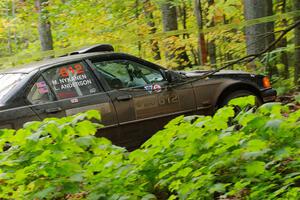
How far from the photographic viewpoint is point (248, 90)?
24.2 ft

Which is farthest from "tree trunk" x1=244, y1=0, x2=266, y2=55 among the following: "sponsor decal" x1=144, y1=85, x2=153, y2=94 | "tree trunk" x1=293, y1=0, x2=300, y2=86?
"sponsor decal" x1=144, y1=85, x2=153, y2=94

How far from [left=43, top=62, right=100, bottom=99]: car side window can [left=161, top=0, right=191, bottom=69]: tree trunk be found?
630 cm

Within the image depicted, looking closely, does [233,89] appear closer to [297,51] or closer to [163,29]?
[297,51]

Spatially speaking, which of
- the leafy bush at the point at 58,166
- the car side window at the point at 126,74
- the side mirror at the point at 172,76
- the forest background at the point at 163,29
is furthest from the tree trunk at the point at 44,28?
the leafy bush at the point at 58,166

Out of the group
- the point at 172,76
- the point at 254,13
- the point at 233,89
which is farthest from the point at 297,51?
the point at 172,76

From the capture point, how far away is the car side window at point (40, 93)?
18.7 feet

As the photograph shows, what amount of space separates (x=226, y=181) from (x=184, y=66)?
398 inches

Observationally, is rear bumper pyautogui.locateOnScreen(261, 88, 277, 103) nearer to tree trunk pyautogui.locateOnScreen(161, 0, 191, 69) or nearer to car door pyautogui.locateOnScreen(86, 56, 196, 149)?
car door pyautogui.locateOnScreen(86, 56, 196, 149)

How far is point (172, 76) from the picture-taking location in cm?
676

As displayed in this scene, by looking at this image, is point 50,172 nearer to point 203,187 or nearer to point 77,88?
point 203,187

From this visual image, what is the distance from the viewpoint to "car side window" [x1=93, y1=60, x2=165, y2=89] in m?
6.35

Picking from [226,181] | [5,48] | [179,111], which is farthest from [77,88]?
[5,48]

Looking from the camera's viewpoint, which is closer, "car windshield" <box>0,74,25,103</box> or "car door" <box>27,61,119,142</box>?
"car windshield" <box>0,74,25,103</box>

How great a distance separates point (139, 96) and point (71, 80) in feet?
3.19
